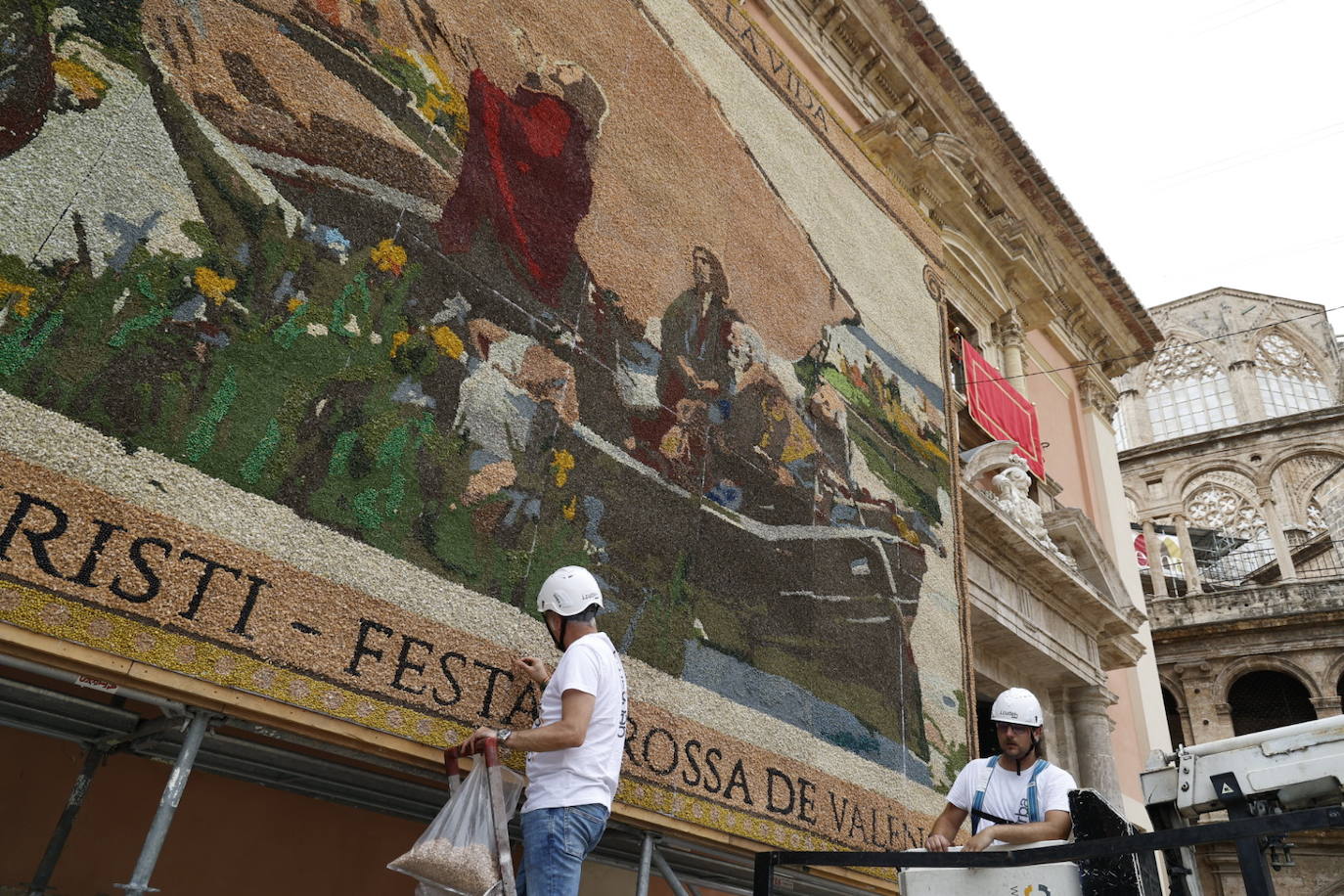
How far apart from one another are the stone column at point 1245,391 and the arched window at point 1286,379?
201 mm

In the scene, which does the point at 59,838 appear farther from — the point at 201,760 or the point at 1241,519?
the point at 1241,519

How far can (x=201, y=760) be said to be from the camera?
341 centimetres

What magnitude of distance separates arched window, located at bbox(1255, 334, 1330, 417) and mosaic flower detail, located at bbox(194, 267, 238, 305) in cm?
3179

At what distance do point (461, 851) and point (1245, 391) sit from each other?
1270 inches

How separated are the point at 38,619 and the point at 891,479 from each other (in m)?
5.36

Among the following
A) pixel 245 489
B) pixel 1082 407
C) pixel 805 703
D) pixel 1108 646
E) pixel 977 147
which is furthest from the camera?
pixel 1082 407

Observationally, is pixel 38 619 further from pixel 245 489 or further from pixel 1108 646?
pixel 1108 646

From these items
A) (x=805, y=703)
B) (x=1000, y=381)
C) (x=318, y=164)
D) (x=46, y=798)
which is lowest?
(x=46, y=798)

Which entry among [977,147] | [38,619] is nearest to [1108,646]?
[977,147]

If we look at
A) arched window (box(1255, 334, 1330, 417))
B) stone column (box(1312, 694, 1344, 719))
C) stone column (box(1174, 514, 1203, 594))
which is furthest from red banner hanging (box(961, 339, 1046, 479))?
arched window (box(1255, 334, 1330, 417))

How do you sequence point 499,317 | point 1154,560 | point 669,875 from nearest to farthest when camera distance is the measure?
point 669,875, point 499,317, point 1154,560

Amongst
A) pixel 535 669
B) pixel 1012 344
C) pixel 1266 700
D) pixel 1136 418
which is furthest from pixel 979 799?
pixel 1136 418

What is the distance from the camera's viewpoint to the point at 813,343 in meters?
6.43

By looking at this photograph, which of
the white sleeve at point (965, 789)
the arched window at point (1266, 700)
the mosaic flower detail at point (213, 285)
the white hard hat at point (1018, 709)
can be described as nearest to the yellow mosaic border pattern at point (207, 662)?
the mosaic flower detail at point (213, 285)
